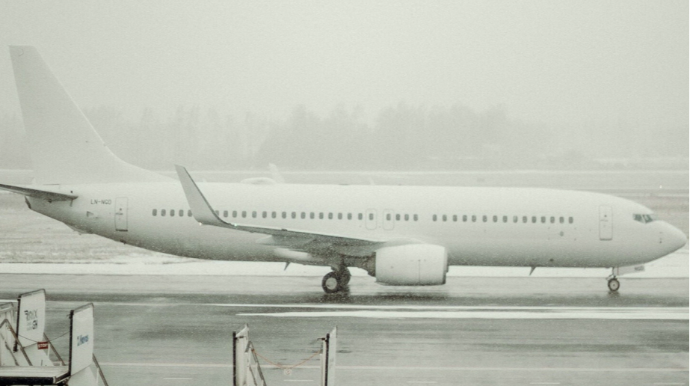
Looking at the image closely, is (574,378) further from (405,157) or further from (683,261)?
(405,157)

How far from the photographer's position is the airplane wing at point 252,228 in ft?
60.8

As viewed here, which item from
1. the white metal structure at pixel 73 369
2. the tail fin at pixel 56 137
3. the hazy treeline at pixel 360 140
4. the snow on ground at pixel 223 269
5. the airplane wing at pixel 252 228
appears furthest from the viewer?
the hazy treeline at pixel 360 140

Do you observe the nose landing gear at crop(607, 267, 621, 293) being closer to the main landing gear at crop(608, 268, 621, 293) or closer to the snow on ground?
the main landing gear at crop(608, 268, 621, 293)

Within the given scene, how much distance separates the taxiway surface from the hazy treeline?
5436 cm

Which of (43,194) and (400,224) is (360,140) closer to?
(400,224)

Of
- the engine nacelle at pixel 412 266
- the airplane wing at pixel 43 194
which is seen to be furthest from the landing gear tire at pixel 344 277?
the airplane wing at pixel 43 194

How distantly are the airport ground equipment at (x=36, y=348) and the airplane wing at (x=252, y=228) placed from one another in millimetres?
8177

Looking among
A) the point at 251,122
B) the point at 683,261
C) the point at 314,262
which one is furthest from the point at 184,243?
the point at 251,122

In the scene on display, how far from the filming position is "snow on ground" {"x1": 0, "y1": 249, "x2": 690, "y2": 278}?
78.0ft

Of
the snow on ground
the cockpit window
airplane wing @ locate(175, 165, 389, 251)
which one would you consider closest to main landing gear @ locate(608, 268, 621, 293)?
the cockpit window

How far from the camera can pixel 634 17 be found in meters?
194

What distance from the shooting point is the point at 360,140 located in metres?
90.9

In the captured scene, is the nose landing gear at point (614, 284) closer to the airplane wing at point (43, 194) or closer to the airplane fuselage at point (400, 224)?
the airplane fuselage at point (400, 224)

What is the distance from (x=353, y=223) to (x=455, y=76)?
16799cm
